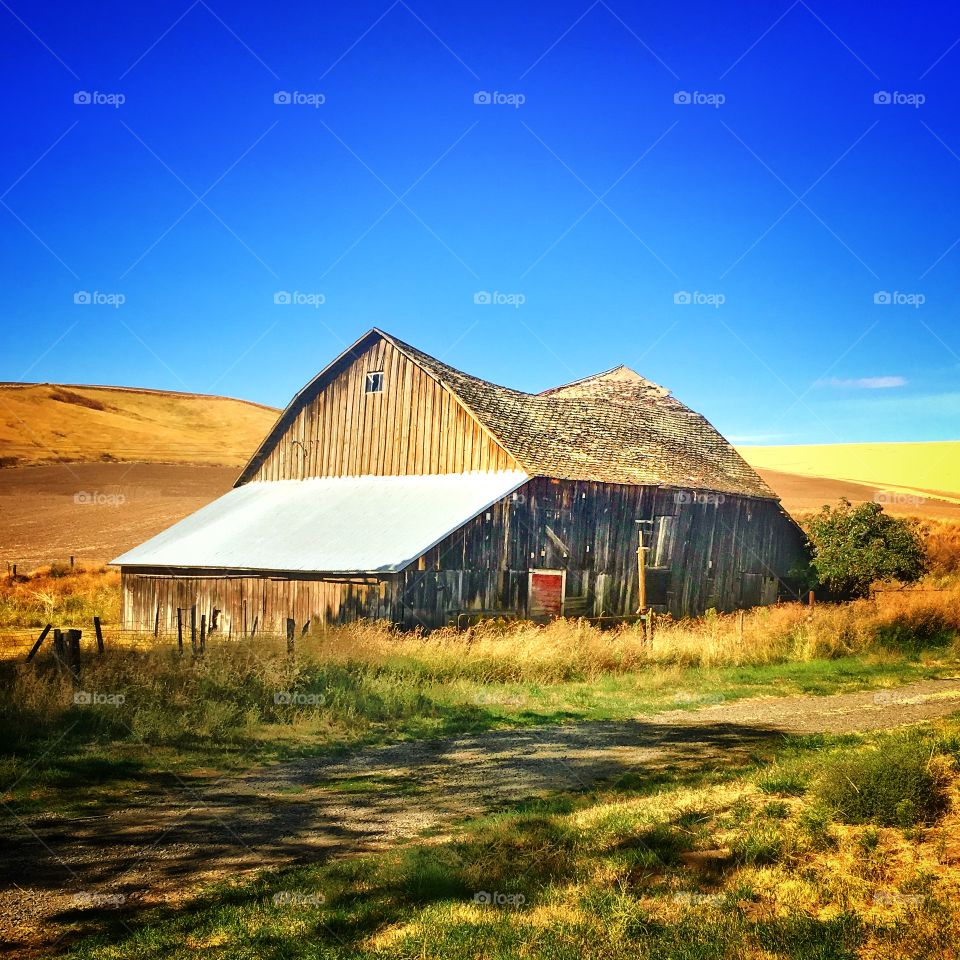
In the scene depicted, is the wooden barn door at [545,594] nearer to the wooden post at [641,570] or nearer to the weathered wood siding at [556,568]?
the weathered wood siding at [556,568]

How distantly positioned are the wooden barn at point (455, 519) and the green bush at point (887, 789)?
42.8 ft

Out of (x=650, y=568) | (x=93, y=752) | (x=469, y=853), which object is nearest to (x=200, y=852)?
(x=469, y=853)

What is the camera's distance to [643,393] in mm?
35656

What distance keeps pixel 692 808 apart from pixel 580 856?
146 centimetres

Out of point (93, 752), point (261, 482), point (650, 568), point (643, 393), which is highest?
point (643, 393)

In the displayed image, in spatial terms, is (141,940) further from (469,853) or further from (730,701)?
(730,701)
